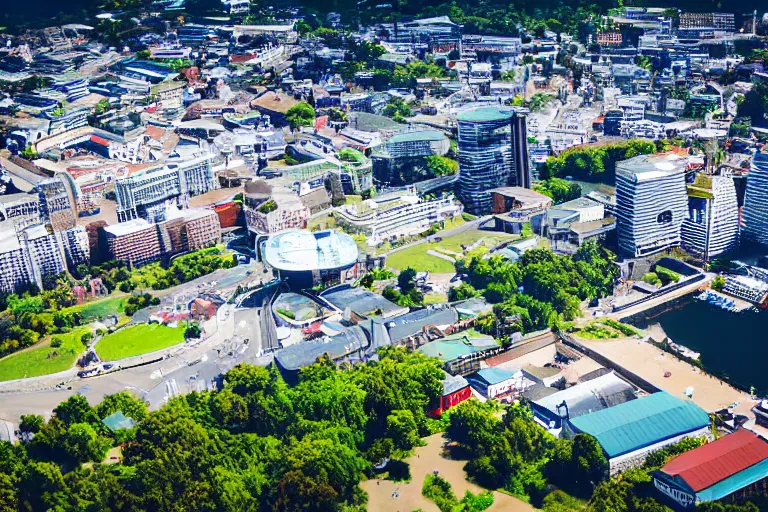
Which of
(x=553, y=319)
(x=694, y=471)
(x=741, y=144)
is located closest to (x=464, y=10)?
(x=741, y=144)

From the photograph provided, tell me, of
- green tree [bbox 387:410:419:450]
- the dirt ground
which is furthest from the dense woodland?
the dirt ground

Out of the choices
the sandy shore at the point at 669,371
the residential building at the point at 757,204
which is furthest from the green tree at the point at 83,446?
the residential building at the point at 757,204

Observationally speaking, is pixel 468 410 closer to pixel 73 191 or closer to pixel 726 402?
pixel 726 402

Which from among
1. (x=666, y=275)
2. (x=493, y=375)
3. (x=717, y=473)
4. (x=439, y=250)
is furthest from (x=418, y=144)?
(x=717, y=473)

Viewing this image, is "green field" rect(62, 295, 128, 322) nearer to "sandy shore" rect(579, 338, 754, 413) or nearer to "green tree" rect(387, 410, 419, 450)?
"green tree" rect(387, 410, 419, 450)

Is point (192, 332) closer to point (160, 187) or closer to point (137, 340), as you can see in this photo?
point (137, 340)

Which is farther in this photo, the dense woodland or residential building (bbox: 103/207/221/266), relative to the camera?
residential building (bbox: 103/207/221/266)
